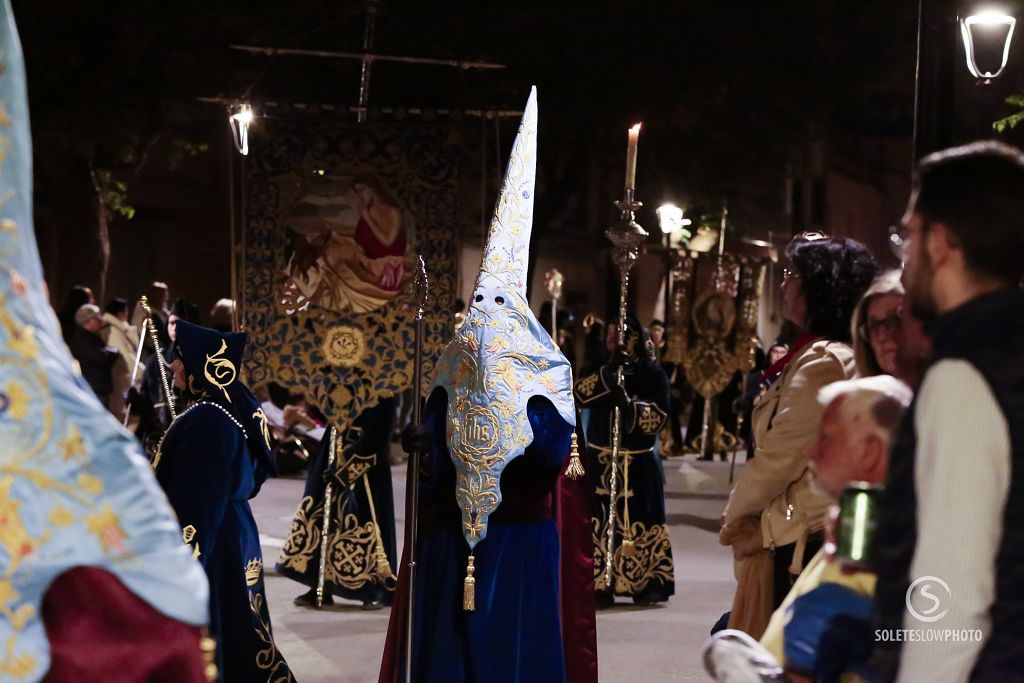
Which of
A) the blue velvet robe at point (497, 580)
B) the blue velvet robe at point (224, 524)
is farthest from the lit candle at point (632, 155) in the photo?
the blue velvet robe at point (224, 524)

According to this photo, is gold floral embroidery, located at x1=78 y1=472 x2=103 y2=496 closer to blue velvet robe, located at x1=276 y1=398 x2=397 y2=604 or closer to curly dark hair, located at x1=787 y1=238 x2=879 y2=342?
curly dark hair, located at x1=787 y1=238 x2=879 y2=342

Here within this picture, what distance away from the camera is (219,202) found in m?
27.8

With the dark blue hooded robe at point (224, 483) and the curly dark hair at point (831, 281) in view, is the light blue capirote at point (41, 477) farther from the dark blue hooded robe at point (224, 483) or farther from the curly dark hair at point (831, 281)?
the dark blue hooded robe at point (224, 483)

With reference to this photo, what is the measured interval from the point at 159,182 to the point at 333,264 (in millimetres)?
20517

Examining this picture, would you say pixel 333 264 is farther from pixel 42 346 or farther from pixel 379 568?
pixel 42 346

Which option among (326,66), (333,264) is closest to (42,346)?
(333,264)

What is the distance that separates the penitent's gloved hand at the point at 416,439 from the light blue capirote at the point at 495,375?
0.29 feet

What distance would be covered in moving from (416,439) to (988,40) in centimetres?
481

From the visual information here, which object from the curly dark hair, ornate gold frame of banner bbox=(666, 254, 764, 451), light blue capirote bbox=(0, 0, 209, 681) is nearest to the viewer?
light blue capirote bbox=(0, 0, 209, 681)

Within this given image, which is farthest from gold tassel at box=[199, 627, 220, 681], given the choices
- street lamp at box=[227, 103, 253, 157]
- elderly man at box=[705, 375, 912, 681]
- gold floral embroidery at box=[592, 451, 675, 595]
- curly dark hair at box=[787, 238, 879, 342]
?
gold floral embroidery at box=[592, 451, 675, 595]

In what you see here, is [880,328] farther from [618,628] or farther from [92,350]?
[92,350]

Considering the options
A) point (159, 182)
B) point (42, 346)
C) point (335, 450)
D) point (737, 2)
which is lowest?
point (335, 450)

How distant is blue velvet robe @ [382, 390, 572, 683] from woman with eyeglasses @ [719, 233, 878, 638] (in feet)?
3.79

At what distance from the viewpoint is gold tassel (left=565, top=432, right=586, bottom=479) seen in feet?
20.3
